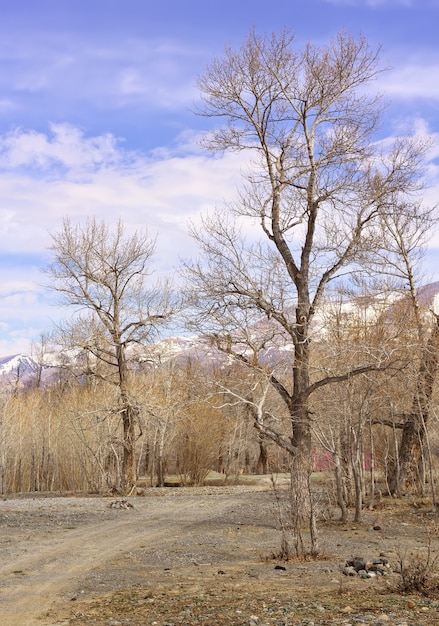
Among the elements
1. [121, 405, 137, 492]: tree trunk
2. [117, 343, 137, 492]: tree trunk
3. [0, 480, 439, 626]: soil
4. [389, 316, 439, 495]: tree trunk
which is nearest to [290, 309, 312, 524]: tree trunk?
[0, 480, 439, 626]: soil

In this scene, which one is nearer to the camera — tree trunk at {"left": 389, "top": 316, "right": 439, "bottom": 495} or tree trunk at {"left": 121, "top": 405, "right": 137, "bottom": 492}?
tree trunk at {"left": 389, "top": 316, "right": 439, "bottom": 495}

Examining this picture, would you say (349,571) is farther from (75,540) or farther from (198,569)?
(75,540)

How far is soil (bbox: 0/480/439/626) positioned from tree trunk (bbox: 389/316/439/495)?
7.02 ft

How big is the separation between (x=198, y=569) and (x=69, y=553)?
9.37ft

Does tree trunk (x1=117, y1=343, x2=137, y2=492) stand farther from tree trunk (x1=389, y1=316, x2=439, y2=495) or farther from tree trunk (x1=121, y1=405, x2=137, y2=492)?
tree trunk (x1=389, y1=316, x2=439, y2=495)

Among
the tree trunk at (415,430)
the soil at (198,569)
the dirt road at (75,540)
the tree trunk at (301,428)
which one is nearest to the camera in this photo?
the soil at (198,569)

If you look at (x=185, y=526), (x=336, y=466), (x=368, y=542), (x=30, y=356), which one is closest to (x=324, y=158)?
(x=336, y=466)

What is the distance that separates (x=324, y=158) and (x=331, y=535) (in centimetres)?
734

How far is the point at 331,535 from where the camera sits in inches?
518

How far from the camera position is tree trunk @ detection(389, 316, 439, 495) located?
18281 millimetres

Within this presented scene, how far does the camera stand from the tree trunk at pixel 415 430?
60.0 feet

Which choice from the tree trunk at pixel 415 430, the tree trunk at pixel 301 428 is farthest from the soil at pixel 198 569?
the tree trunk at pixel 415 430

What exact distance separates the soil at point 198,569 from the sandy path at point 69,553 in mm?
19

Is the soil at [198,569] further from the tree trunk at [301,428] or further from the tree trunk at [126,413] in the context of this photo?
the tree trunk at [126,413]
